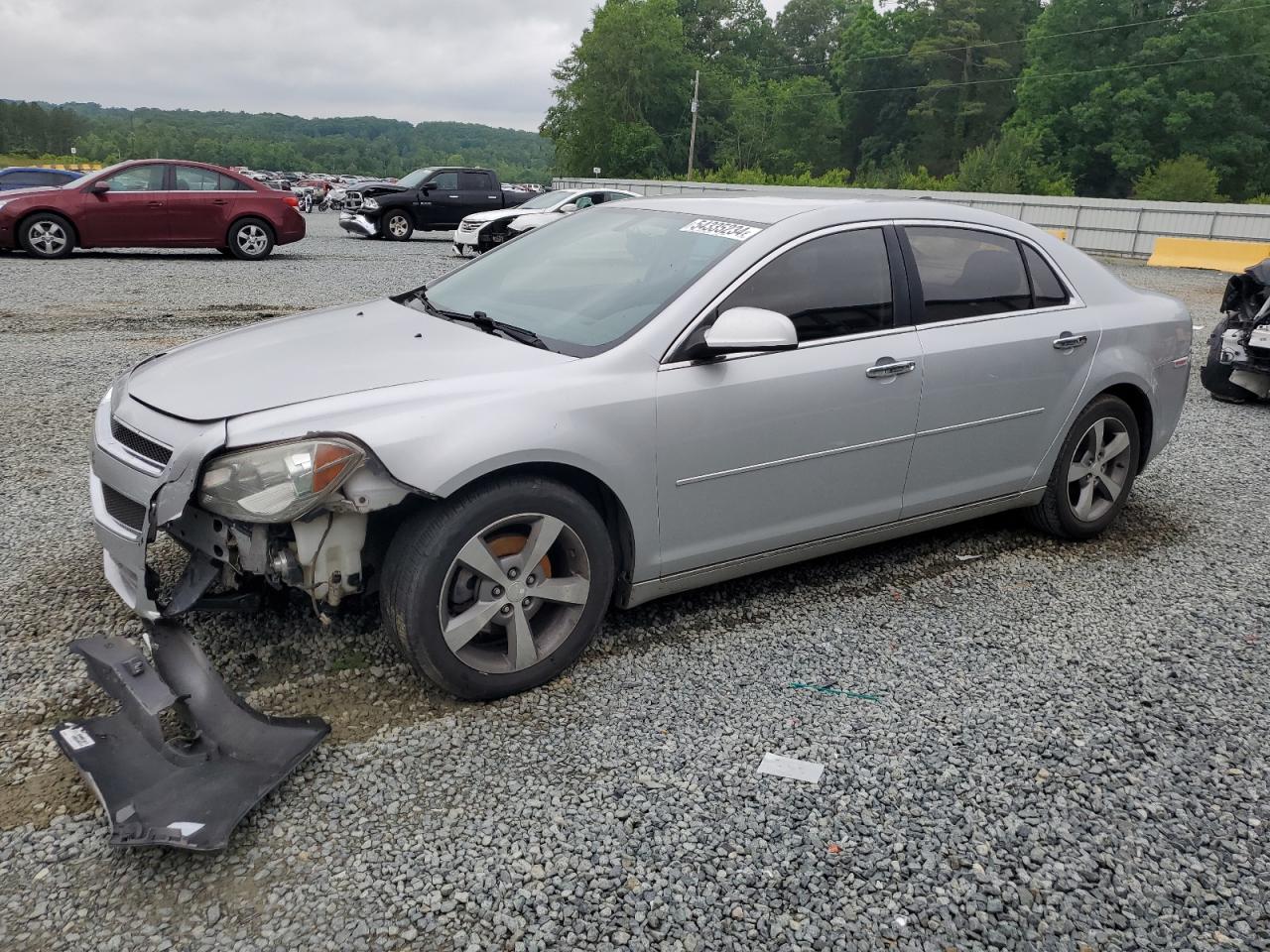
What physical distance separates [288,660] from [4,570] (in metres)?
1.58

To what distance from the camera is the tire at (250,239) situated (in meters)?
16.2

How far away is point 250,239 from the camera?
16.4m

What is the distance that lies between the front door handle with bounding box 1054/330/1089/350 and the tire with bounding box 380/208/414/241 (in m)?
20.4

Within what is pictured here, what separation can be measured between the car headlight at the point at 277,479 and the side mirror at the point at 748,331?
1.27 metres

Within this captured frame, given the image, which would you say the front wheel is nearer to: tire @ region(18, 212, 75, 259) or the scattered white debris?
tire @ region(18, 212, 75, 259)

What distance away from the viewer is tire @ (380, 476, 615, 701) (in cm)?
303

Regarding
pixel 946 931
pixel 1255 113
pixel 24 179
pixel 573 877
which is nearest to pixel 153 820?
pixel 573 877

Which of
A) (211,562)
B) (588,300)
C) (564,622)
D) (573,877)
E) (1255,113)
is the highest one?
(1255,113)

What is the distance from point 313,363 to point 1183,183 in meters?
48.0

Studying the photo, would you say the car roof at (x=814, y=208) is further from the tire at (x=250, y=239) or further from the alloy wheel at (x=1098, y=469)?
the tire at (x=250, y=239)

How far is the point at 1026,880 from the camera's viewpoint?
256 cm

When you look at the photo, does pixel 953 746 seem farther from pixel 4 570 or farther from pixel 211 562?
pixel 4 570

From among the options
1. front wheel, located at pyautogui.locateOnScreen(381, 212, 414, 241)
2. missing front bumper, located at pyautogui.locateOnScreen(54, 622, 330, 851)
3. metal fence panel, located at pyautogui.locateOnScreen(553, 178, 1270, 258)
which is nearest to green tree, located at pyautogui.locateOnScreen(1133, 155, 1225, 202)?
metal fence panel, located at pyautogui.locateOnScreen(553, 178, 1270, 258)

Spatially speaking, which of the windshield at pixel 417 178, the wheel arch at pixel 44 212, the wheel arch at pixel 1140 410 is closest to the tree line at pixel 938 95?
the windshield at pixel 417 178
